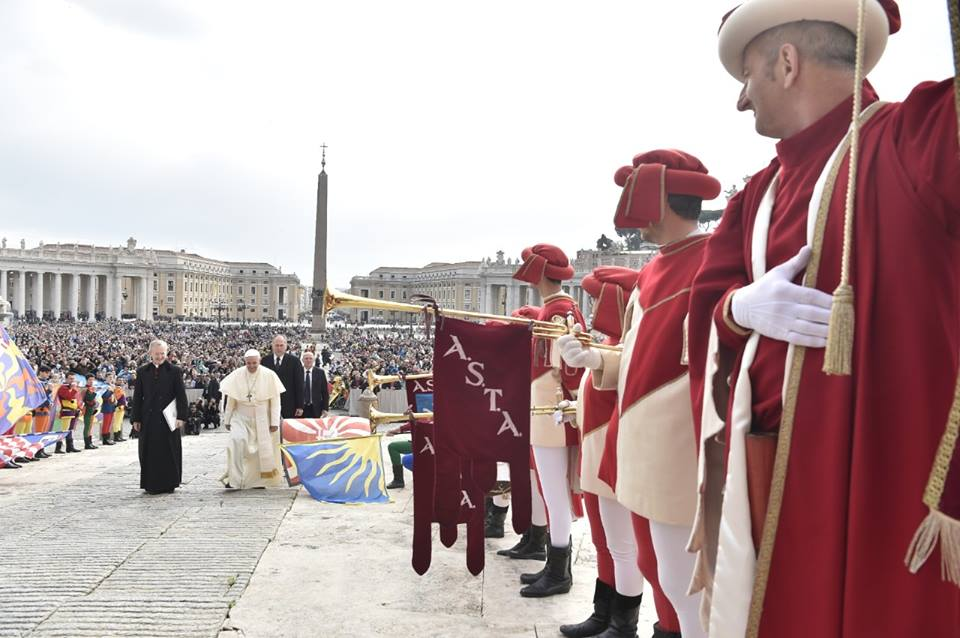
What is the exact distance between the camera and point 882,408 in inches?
50.7

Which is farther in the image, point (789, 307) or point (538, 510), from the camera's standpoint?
point (538, 510)

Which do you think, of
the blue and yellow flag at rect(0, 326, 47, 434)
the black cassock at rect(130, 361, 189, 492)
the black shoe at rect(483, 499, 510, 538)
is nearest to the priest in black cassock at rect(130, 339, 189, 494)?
the black cassock at rect(130, 361, 189, 492)

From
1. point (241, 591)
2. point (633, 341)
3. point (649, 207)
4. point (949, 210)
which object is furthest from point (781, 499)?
point (241, 591)

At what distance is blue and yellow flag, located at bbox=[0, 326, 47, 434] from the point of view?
878 cm

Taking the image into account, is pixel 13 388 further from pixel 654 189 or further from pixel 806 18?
pixel 806 18

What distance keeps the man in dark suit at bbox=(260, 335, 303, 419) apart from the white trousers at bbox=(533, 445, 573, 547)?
6.12m

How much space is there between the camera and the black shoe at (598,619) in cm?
366

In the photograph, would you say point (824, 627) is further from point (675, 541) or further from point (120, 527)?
point (120, 527)

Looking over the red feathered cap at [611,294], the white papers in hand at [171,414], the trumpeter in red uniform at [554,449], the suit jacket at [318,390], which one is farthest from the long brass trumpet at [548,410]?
the suit jacket at [318,390]

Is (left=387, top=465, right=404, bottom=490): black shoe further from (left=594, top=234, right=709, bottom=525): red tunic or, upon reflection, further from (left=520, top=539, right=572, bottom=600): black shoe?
(left=594, top=234, right=709, bottom=525): red tunic

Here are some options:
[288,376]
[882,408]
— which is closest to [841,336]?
[882,408]

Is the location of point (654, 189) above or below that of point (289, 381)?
above

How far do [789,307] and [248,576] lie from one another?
4.01 m

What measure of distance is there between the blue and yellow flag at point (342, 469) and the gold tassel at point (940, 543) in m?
6.13
